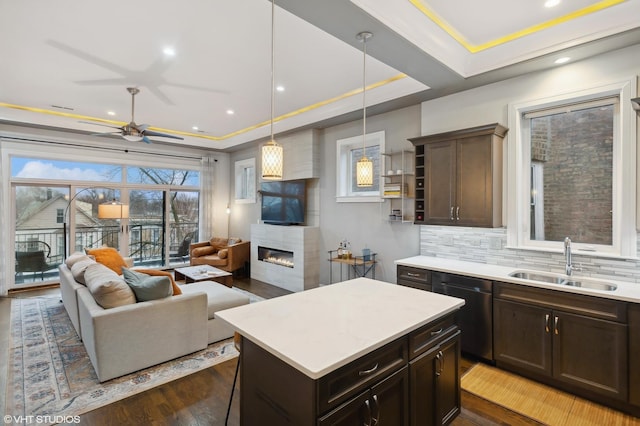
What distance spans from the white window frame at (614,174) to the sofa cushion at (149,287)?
11.7ft

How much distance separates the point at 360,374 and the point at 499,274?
2.20 metres

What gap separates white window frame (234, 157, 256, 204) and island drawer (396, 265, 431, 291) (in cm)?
440

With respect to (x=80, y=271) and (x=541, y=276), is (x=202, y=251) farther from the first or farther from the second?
(x=541, y=276)

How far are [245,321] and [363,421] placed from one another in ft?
2.54

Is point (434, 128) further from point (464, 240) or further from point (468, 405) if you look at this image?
point (468, 405)

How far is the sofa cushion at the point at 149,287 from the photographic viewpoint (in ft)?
9.77

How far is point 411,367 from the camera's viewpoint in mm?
1745

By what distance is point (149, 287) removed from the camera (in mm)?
2980

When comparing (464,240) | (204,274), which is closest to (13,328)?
(204,274)

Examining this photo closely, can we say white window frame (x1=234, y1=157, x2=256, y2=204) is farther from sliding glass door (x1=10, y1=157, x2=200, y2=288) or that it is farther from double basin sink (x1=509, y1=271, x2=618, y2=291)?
double basin sink (x1=509, y1=271, x2=618, y2=291)

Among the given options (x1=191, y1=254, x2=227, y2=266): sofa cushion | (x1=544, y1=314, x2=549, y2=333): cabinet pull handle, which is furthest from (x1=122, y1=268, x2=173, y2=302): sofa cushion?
(x1=544, y1=314, x2=549, y2=333): cabinet pull handle

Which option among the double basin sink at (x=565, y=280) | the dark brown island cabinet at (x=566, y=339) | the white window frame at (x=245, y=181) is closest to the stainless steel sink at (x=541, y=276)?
the double basin sink at (x=565, y=280)

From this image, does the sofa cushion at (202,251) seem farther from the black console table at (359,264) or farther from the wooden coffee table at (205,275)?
the black console table at (359,264)

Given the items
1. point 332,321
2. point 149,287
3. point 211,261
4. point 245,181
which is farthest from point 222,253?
point 332,321
